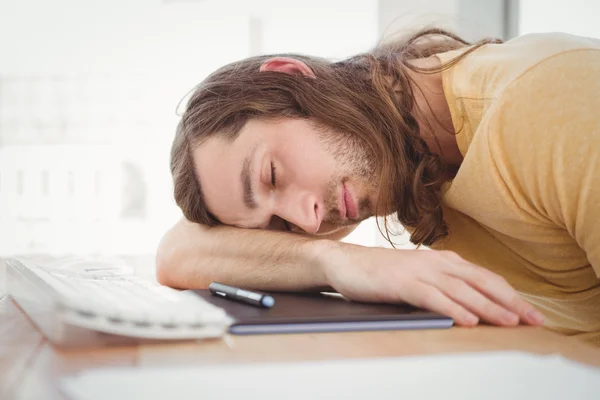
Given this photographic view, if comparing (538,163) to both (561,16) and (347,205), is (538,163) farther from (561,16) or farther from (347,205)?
(561,16)

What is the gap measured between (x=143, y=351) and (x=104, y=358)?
0.04 metres

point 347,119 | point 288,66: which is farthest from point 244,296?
point 288,66

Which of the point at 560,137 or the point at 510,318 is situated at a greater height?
the point at 560,137

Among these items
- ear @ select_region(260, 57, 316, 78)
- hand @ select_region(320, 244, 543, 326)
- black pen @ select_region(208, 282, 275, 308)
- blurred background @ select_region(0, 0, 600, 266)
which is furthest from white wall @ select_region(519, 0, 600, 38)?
black pen @ select_region(208, 282, 275, 308)

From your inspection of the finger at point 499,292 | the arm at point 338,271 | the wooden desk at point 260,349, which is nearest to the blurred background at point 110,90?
the arm at point 338,271

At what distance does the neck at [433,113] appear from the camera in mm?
1266

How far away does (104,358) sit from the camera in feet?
1.80

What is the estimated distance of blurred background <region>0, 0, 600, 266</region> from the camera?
8.52 feet

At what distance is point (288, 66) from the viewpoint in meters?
1.37

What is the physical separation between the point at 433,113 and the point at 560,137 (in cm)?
44

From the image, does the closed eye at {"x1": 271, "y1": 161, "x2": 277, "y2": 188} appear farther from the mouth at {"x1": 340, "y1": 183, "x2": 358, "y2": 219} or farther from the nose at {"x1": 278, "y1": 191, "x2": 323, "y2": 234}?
the mouth at {"x1": 340, "y1": 183, "x2": 358, "y2": 219}

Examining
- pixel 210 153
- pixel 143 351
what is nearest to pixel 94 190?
pixel 210 153

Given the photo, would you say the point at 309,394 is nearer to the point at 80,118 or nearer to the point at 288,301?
the point at 288,301

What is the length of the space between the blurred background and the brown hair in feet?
4.08
